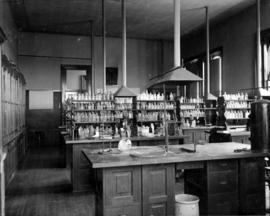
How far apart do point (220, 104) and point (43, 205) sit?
614 cm

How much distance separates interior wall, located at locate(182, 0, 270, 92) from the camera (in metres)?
9.28

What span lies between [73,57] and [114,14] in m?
3.49

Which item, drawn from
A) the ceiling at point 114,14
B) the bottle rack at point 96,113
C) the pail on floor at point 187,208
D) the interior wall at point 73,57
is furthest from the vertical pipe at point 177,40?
the interior wall at point 73,57

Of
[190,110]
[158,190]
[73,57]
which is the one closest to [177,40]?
[158,190]

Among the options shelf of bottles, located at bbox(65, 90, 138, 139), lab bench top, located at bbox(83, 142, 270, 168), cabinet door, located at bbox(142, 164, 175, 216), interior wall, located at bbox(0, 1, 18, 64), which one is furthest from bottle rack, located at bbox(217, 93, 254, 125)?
interior wall, located at bbox(0, 1, 18, 64)

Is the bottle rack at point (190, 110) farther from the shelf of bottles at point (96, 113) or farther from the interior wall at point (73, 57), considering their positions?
the interior wall at point (73, 57)

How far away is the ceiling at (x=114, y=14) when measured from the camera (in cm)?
905

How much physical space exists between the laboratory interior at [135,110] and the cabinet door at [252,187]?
0.02m

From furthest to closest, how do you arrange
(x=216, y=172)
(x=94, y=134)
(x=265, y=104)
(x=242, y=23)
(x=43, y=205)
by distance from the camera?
1. (x=242, y=23)
2. (x=94, y=134)
3. (x=43, y=205)
4. (x=265, y=104)
5. (x=216, y=172)

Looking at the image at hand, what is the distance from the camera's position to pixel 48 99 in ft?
41.6

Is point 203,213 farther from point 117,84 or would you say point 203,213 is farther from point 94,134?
point 117,84

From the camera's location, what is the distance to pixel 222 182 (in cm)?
408

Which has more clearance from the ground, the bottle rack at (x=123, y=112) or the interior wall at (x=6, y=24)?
the interior wall at (x=6, y=24)

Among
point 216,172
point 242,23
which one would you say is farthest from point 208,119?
point 216,172
